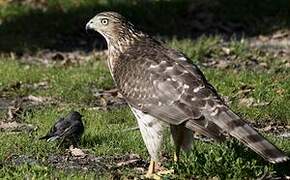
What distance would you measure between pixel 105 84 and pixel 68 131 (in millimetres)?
3867

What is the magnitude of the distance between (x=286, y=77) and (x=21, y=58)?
527cm

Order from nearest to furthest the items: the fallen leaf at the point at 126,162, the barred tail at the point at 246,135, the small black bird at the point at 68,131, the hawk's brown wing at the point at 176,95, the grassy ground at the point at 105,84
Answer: the barred tail at the point at 246,135 < the hawk's brown wing at the point at 176,95 < the grassy ground at the point at 105,84 < the fallen leaf at the point at 126,162 < the small black bird at the point at 68,131

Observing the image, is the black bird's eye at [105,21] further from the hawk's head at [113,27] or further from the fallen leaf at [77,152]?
the fallen leaf at [77,152]

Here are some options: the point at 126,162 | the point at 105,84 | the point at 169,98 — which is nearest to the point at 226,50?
the point at 105,84

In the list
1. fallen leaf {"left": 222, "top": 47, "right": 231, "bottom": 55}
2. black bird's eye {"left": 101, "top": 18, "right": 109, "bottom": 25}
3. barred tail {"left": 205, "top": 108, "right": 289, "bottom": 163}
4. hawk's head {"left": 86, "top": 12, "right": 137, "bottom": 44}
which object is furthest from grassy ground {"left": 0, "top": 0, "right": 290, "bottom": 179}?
black bird's eye {"left": 101, "top": 18, "right": 109, "bottom": 25}

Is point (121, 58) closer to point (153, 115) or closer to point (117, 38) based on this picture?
point (117, 38)

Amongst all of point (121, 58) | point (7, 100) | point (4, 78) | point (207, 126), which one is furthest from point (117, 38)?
point (4, 78)

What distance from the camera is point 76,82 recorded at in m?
12.7

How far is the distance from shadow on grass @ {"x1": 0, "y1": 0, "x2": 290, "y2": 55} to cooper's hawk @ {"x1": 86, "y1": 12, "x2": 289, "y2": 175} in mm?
8101

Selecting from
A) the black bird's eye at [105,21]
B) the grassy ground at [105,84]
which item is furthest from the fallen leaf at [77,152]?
the black bird's eye at [105,21]

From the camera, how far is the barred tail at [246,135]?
7215 millimetres

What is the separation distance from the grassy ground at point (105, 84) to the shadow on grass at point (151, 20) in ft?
0.08

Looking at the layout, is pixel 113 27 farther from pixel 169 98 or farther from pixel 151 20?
pixel 151 20

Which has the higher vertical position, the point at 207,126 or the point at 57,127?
the point at 207,126
